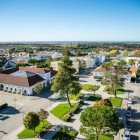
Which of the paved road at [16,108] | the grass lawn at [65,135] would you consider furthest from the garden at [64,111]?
the grass lawn at [65,135]

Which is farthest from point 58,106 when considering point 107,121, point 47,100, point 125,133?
point 107,121

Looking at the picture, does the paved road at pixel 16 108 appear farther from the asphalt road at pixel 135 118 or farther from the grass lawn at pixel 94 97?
the asphalt road at pixel 135 118

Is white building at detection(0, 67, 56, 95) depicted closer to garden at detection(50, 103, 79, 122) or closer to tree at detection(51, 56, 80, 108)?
garden at detection(50, 103, 79, 122)

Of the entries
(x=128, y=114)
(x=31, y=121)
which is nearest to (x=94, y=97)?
(x=128, y=114)

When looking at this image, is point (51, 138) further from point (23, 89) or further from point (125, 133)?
point (23, 89)

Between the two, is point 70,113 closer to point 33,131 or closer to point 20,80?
point 33,131
